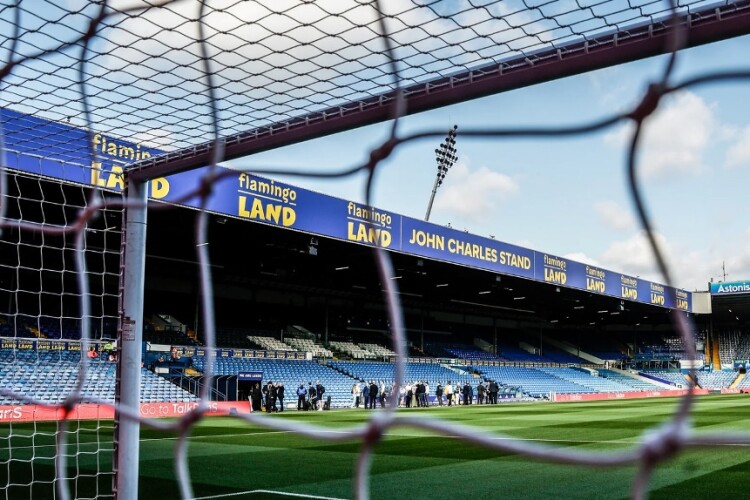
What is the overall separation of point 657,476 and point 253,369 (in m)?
18.3

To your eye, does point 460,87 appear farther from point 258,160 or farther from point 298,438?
point 298,438

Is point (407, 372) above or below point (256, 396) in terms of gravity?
above

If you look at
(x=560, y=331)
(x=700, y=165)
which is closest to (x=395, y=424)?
(x=700, y=165)

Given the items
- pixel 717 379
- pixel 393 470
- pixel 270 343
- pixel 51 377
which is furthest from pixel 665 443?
pixel 717 379

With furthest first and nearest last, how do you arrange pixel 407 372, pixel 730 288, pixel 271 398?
pixel 730 288 < pixel 407 372 < pixel 271 398

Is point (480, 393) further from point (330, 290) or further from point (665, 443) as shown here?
point (665, 443)

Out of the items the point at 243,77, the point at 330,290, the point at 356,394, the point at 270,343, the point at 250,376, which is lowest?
the point at 356,394

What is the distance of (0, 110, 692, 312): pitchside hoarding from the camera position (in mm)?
3873

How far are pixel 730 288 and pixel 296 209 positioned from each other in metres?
29.5

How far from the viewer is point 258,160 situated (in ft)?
11.7

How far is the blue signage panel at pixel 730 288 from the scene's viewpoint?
3825 cm

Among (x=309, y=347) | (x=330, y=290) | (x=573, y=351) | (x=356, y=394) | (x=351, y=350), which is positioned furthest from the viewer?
(x=573, y=351)

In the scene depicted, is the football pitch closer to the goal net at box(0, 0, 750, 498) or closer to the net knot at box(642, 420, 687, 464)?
the goal net at box(0, 0, 750, 498)

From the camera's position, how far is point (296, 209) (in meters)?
17.7
